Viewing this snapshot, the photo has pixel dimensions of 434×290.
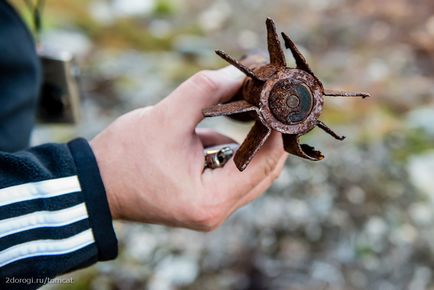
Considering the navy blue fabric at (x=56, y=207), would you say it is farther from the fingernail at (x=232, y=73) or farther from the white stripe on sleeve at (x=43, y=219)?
the fingernail at (x=232, y=73)

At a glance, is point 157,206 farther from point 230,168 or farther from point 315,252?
point 315,252

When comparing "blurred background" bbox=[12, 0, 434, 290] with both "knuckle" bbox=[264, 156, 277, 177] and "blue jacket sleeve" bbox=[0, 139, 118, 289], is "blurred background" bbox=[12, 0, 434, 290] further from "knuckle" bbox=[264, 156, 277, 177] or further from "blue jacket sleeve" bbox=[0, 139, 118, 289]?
"blue jacket sleeve" bbox=[0, 139, 118, 289]

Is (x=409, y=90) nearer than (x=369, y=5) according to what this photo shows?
Yes

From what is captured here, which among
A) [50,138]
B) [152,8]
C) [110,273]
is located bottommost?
[110,273]

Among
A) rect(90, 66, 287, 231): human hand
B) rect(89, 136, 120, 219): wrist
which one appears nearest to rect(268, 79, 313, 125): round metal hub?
rect(90, 66, 287, 231): human hand

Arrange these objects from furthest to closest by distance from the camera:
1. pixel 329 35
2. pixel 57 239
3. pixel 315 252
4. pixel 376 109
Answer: pixel 329 35 → pixel 376 109 → pixel 315 252 → pixel 57 239

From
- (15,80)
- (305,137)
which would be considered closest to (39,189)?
(15,80)

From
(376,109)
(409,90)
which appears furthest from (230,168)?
(409,90)
